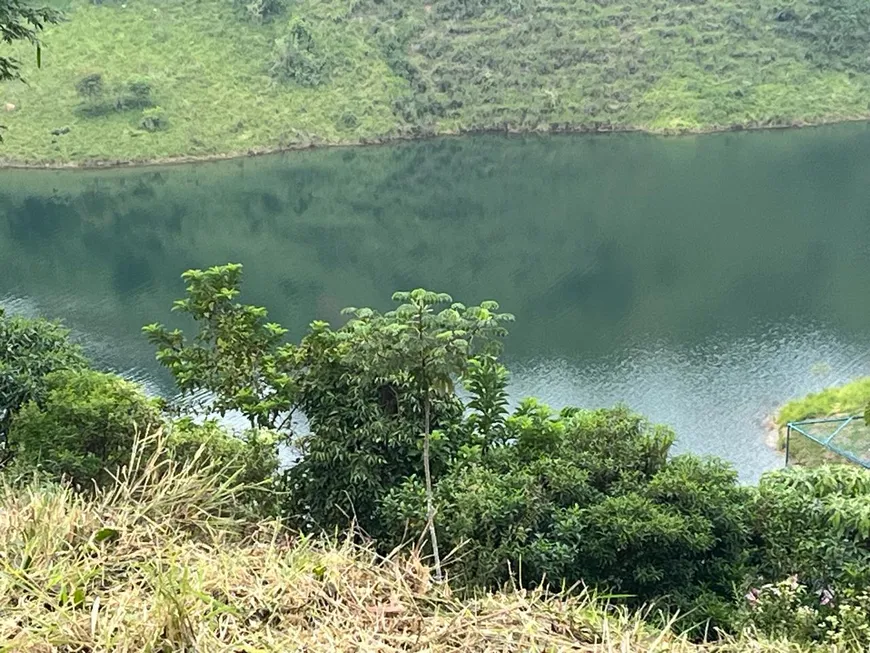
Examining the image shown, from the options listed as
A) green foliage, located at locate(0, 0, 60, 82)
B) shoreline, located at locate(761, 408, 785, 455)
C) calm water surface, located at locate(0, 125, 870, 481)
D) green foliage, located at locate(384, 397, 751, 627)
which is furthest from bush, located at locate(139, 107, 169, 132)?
green foliage, located at locate(384, 397, 751, 627)

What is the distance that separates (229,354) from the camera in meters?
10.9

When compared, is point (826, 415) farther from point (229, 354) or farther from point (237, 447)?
point (237, 447)

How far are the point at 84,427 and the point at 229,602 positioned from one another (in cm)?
747

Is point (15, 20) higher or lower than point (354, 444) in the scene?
higher

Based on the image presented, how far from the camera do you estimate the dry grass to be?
2100 mm

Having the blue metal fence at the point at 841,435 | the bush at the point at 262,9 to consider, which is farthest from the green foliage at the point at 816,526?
the bush at the point at 262,9

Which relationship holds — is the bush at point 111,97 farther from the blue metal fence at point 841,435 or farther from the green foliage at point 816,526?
the green foliage at point 816,526

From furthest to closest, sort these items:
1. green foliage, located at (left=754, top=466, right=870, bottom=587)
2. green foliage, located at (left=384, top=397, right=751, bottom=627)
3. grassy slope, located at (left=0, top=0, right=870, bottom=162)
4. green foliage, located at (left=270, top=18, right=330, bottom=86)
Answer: green foliage, located at (left=270, top=18, right=330, bottom=86), grassy slope, located at (left=0, top=0, right=870, bottom=162), green foliage, located at (left=384, top=397, right=751, bottom=627), green foliage, located at (left=754, top=466, right=870, bottom=587)

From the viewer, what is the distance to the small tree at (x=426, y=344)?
8492 millimetres

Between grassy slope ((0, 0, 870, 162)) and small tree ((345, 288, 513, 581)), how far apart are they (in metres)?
42.9

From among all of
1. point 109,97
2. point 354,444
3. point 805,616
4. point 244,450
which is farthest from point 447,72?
point 805,616

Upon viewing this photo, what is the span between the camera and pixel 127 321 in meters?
24.7

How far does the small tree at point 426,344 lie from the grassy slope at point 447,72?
4288cm

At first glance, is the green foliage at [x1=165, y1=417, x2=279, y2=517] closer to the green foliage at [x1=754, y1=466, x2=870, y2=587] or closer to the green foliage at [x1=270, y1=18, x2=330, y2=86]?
the green foliage at [x1=754, y1=466, x2=870, y2=587]
